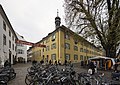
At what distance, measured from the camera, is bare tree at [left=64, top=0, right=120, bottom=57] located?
21469 mm

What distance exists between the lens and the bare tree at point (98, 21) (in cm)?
2147

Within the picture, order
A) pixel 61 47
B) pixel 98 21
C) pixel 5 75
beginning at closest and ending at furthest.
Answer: pixel 5 75, pixel 98 21, pixel 61 47

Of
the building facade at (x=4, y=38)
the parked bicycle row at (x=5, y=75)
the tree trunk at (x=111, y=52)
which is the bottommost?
the parked bicycle row at (x=5, y=75)

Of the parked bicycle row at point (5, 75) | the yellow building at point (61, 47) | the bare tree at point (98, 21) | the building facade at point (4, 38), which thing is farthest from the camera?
the yellow building at point (61, 47)

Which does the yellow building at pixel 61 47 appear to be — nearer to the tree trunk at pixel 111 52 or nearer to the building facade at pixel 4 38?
the building facade at pixel 4 38

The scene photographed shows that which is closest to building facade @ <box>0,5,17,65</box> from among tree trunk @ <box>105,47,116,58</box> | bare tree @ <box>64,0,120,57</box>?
bare tree @ <box>64,0,120,57</box>

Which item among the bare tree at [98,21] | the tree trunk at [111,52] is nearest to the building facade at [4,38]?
the bare tree at [98,21]

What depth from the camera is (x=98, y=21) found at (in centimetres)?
2283

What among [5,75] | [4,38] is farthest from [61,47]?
[5,75]

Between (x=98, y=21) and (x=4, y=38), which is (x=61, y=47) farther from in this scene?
(x=98, y=21)

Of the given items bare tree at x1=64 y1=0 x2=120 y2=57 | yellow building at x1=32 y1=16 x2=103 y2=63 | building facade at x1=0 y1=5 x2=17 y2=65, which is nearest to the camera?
bare tree at x1=64 y1=0 x2=120 y2=57

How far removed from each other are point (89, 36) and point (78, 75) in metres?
14.4

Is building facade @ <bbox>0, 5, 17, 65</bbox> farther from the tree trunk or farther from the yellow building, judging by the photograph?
the tree trunk

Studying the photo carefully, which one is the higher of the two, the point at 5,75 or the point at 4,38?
the point at 4,38
